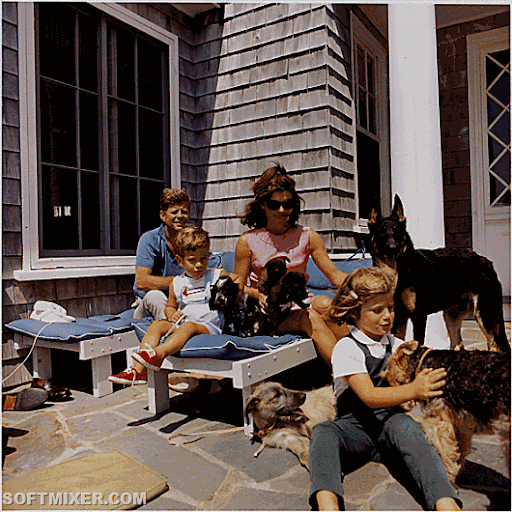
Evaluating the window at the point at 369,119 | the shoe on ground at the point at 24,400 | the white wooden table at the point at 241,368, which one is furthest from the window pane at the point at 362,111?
the shoe on ground at the point at 24,400

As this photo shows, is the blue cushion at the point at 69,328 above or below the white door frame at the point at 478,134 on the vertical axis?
below

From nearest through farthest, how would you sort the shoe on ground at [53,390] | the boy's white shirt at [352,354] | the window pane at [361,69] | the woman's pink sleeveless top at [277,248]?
the boy's white shirt at [352,354] → the woman's pink sleeveless top at [277,248] → the shoe on ground at [53,390] → the window pane at [361,69]

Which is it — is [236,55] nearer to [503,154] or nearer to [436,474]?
[503,154]

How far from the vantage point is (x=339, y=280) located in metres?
2.99

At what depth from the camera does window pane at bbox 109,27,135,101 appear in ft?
15.4

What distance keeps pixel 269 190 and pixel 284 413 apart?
141 centimetres

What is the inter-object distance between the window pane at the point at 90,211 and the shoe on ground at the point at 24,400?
5.38ft

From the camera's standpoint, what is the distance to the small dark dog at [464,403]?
163 centimetres

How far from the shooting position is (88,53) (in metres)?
4.46

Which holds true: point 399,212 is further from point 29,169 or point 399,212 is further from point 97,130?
point 97,130

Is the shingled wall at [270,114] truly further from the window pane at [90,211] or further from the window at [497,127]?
the window at [497,127]

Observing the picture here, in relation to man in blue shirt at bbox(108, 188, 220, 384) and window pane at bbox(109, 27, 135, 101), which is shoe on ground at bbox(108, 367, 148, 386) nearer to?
man in blue shirt at bbox(108, 188, 220, 384)

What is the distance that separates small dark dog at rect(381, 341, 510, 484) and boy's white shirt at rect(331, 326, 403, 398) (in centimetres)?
20

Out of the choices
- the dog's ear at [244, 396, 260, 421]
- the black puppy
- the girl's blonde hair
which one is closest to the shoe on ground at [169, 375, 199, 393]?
the black puppy
